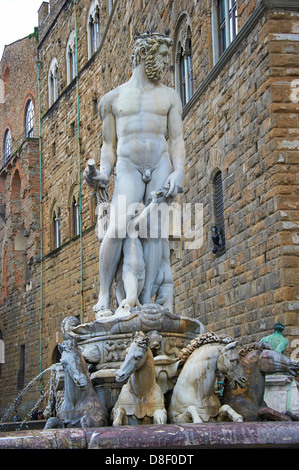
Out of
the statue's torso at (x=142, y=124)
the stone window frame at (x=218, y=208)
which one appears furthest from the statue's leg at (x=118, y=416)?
the stone window frame at (x=218, y=208)

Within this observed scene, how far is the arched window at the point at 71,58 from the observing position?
34188mm

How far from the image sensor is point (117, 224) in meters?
7.91

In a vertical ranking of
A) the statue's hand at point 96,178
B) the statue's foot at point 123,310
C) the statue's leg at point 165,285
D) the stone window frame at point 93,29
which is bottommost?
the statue's foot at point 123,310

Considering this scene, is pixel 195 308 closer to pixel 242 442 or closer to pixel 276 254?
pixel 276 254

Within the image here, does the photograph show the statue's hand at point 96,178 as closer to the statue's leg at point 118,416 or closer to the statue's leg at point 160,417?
the statue's leg at point 118,416

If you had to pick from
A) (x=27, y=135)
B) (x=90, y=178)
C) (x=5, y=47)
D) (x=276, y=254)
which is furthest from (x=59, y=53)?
(x=90, y=178)

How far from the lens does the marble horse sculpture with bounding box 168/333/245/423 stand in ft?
20.9

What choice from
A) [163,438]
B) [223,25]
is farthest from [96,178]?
[223,25]

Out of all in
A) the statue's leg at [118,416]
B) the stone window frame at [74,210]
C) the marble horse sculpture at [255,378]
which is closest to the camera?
the statue's leg at [118,416]

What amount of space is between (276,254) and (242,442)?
6.78m

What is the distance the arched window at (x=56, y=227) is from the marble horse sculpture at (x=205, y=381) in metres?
28.5

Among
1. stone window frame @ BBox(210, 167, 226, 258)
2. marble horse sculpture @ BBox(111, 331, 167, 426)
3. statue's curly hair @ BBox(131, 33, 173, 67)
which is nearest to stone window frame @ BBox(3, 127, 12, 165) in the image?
Result: stone window frame @ BBox(210, 167, 226, 258)

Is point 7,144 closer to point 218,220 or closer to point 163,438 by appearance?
point 218,220

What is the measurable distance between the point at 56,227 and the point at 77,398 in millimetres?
29377
